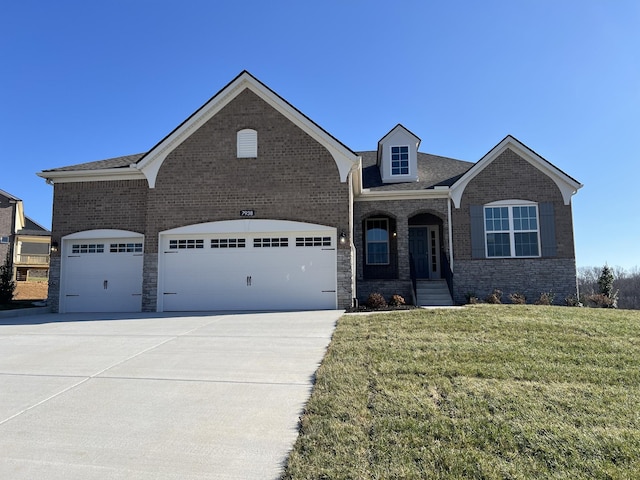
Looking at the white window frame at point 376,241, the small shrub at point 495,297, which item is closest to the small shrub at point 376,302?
the white window frame at point 376,241

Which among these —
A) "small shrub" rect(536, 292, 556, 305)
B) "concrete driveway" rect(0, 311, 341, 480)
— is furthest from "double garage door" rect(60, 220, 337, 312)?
"small shrub" rect(536, 292, 556, 305)

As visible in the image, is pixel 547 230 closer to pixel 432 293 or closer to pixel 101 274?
pixel 432 293

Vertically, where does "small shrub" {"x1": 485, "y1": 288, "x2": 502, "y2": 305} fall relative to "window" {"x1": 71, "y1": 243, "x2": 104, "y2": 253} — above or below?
below

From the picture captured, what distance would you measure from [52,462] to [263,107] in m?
12.0

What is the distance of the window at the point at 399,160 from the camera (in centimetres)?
1745

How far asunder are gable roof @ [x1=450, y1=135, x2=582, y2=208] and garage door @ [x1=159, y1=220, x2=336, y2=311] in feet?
19.7

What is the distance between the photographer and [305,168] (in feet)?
43.1

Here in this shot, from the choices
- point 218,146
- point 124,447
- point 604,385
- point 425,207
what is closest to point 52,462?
point 124,447

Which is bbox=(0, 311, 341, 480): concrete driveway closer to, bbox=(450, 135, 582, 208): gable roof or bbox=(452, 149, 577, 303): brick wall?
bbox=(452, 149, 577, 303): brick wall

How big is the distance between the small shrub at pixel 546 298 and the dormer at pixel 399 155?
22.5 feet

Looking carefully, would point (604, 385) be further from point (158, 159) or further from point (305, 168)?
point (158, 159)

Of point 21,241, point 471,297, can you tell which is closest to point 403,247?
point 471,297

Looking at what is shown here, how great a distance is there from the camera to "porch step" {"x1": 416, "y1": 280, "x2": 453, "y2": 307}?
48.3 ft

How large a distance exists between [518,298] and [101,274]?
591 inches
